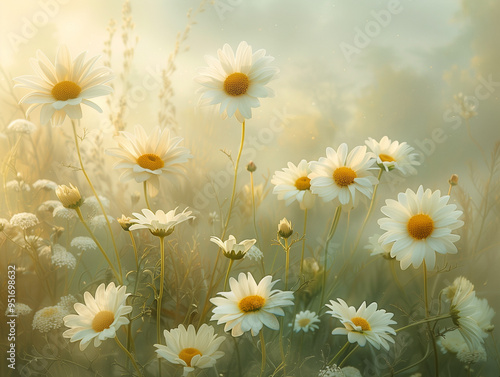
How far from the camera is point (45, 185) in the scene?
0.69 meters

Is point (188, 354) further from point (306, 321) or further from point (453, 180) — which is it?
point (453, 180)

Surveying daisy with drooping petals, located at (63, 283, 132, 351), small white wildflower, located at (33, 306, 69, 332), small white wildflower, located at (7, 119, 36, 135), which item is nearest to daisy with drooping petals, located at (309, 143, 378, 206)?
daisy with drooping petals, located at (63, 283, 132, 351)

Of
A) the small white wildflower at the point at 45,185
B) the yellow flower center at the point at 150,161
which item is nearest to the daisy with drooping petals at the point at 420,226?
the yellow flower center at the point at 150,161

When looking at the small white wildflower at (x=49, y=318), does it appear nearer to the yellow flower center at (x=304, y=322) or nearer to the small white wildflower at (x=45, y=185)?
the small white wildflower at (x=45, y=185)

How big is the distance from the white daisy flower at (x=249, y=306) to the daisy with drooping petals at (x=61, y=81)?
0.25 m

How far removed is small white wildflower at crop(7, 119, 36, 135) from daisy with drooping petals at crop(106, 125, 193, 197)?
0.27 metres

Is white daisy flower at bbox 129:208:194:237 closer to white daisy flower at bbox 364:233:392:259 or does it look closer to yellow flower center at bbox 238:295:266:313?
yellow flower center at bbox 238:295:266:313

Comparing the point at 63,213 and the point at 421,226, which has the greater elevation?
the point at 63,213

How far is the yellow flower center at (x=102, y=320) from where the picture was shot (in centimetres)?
48

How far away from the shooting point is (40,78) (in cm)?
53

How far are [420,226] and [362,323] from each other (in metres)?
0.11

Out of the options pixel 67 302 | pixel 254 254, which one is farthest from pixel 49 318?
pixel 254 254

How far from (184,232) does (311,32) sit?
1.15ft

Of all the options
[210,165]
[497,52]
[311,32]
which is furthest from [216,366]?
[497,52]
